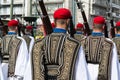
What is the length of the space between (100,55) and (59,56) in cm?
220

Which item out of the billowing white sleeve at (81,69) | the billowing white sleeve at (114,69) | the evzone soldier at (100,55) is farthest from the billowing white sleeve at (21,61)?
the billowing white sleeve at (81,69)

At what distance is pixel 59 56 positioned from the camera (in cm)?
527

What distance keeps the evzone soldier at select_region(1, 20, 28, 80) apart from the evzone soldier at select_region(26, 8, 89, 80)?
2.86 m

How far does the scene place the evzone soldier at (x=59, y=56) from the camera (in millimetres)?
5199

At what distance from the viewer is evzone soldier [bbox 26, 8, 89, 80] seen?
205 inches

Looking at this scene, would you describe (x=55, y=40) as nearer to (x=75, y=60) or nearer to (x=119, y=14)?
(x=75, y=60)

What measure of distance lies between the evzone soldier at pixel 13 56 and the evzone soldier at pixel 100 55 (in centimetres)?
148

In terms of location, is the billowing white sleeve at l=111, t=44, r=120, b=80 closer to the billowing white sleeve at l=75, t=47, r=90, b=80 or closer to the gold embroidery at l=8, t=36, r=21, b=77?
the billowing white sleeve at l=75, t=47, r=90, b=80

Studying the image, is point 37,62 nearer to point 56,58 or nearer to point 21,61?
point 56,58

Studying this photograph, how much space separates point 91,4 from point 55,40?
52768 mm

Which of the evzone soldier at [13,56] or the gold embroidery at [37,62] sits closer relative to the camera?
the gold embroidery at [37,62]

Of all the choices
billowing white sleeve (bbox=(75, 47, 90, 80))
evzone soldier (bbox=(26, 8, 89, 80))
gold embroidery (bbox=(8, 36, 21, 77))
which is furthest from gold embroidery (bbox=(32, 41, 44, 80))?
gold embroidery (bbox=(8, 36, 21, 77))

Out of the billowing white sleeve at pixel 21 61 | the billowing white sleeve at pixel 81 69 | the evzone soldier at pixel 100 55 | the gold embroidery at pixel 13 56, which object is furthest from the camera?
the gold embroidery at pixel 13 56

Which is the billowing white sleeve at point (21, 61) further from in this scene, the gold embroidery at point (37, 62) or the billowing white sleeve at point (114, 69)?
the gold embroidery at point (37, 62)
